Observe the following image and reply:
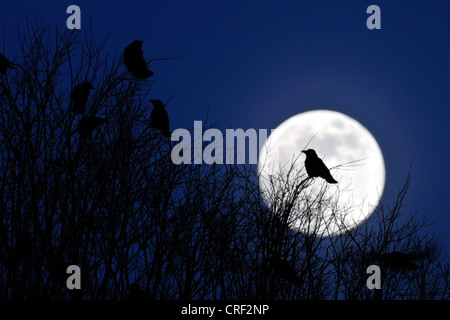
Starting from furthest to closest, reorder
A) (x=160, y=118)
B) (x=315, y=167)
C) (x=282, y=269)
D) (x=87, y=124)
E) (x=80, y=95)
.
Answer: (x=315, y=167) → (x=160, y=118) → (x=282, y=269) → (x=87, y=124) → (x=80, y=95)

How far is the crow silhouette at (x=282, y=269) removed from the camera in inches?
311

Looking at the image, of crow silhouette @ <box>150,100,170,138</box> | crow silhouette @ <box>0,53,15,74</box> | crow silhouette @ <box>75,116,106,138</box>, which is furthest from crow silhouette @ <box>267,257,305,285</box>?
crow silhouette @ <box>0,53,15,74</box>

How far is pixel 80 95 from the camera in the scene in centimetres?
732

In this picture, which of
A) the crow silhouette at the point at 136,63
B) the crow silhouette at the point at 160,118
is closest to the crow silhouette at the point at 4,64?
the crow silhouette at the point at 136,63

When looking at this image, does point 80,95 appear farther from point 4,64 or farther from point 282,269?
point 282,269

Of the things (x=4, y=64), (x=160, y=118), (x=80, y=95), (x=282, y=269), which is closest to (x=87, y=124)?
(x=80, y=95)

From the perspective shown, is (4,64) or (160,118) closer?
(4,64)

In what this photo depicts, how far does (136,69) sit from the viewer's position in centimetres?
783

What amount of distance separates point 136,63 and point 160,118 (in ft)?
2.70

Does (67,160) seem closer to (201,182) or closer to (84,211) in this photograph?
(84,211)

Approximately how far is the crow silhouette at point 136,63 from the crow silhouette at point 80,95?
71 cm

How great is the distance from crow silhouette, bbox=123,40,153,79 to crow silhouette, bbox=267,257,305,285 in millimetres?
3074

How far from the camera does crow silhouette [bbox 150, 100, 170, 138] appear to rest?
8031mm

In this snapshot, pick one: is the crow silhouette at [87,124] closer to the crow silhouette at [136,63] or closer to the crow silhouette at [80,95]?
the crow silhouette at [80,95]
